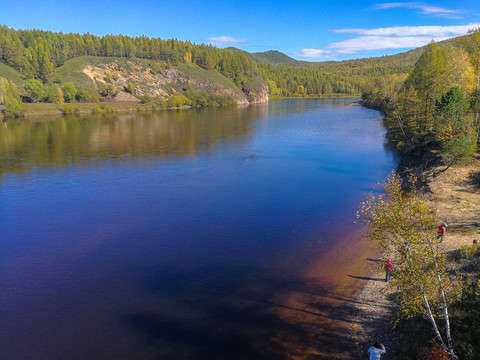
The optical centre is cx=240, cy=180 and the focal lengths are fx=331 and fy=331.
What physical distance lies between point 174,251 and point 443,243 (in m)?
22.1

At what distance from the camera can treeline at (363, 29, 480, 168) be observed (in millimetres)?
44125

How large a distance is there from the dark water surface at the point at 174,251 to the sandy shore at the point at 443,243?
137cm

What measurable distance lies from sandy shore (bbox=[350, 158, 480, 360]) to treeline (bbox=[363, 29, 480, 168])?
11.3ft

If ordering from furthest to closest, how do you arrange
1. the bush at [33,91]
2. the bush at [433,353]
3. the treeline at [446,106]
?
1. the bush at [33,91]
2. the treeline at [446,106]
3. the bush at [433,353]

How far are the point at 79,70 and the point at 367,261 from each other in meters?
212

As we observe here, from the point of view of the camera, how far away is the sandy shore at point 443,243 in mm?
17812

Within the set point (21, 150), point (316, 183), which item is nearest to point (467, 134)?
point (316, 183)

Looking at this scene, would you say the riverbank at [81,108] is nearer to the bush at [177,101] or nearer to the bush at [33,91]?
the bush at [177,101]

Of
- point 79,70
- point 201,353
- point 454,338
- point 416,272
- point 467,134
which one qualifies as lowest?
point 201,353

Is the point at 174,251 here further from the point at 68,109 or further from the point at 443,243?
the point at 68,109

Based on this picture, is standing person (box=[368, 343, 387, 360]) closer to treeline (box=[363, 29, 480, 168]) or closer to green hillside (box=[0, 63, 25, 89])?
treeline (box=[363, 29, 480, 168])

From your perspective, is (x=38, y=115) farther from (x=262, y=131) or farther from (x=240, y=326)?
(x=240, y=326)

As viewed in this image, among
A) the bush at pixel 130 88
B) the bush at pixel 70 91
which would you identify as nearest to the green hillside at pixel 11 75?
the bush at pixel 70 91

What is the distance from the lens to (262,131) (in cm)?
9538
